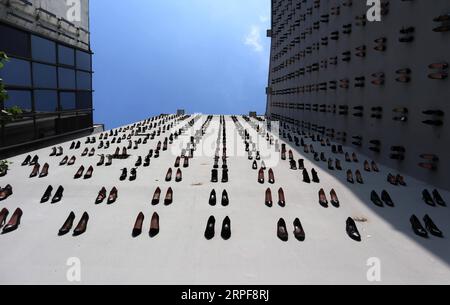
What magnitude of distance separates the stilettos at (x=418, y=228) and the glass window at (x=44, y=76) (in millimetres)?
18516

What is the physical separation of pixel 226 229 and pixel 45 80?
1695 centimetres

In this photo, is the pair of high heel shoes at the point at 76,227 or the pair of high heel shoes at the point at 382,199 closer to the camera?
the pair of high heel shoes at the point at 76,227

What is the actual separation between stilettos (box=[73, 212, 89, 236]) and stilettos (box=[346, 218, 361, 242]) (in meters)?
5.69

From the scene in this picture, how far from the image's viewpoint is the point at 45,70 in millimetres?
20297

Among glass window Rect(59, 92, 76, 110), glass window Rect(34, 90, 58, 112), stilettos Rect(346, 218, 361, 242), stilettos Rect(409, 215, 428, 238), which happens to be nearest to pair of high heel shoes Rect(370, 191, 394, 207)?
stilettos Rect(409, 215, 428, 238)

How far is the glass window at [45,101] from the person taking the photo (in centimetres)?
1946

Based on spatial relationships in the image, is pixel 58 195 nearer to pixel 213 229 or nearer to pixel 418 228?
pixel 213 229

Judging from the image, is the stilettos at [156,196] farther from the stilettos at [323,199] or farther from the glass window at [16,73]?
the glass window at [16,73]

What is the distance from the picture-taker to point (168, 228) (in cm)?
809

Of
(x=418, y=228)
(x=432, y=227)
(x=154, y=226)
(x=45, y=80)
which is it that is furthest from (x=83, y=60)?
(x=432, y=227)

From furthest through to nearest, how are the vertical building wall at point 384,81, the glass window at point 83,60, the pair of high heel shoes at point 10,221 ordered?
1. the glass window at point 83,60
2. the vertical building wall at point 384,81
3. the pair of high heel shoes at point 10,221

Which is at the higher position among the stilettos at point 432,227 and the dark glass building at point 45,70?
the dark glass building at point 45,70

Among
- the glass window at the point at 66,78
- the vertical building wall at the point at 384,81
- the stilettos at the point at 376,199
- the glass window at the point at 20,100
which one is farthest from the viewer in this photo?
the glass window at the point at 66,78

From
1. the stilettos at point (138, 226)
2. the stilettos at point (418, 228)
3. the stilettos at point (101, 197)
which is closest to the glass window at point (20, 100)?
the stilettos at point (101, 197)
